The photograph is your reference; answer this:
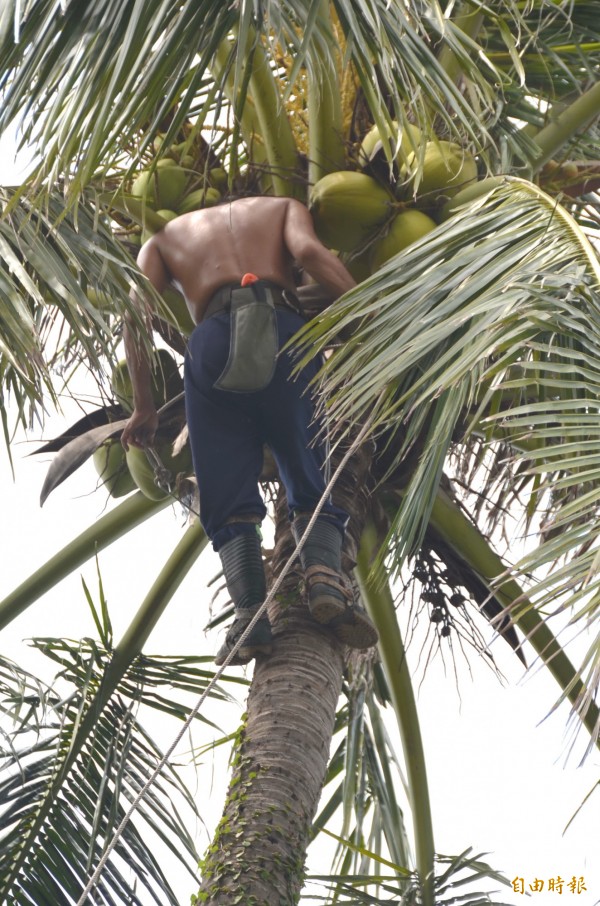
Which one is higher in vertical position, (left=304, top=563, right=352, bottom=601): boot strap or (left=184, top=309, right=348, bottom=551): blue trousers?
(left=184, top=309, right=348, bottom=551): blue trousers

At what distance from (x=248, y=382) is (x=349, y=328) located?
416 millimetres

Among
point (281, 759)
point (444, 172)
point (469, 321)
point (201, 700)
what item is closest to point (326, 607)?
point (281, 759)

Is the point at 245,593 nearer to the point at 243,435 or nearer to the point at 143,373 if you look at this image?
the point at 243,435

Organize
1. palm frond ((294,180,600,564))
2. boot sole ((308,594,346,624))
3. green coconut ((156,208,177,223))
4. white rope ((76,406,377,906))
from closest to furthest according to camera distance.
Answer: palm frond ((294,180,600,564)), white rope ((76,406,377,906)), boot sole ((308,594,346,624)), green coconut ((156,208,177,223))

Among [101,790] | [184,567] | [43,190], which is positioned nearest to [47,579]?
[184,567]

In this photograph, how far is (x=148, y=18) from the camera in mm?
2699

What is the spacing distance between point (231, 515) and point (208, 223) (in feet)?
2.71

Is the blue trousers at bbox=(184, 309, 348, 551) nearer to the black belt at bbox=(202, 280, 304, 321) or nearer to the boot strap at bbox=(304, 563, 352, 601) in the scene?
the black belt at bbox=(202, 280, 304, 321)

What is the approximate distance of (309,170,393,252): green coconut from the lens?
12.0ft

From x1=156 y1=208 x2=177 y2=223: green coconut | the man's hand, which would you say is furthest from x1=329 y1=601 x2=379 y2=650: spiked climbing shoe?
x1=156 y1=208 x2=177 y2=223: green coconut

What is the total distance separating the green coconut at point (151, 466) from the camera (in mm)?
4156

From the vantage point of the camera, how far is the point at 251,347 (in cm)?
346

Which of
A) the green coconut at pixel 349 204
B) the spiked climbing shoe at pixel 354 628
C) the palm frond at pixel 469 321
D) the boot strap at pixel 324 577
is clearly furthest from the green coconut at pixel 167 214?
the spiked climbing shoe at pixel 354 628

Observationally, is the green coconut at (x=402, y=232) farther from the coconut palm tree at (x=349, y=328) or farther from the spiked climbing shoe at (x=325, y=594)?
the spiked climbing shoe at (x=325, y=594)
